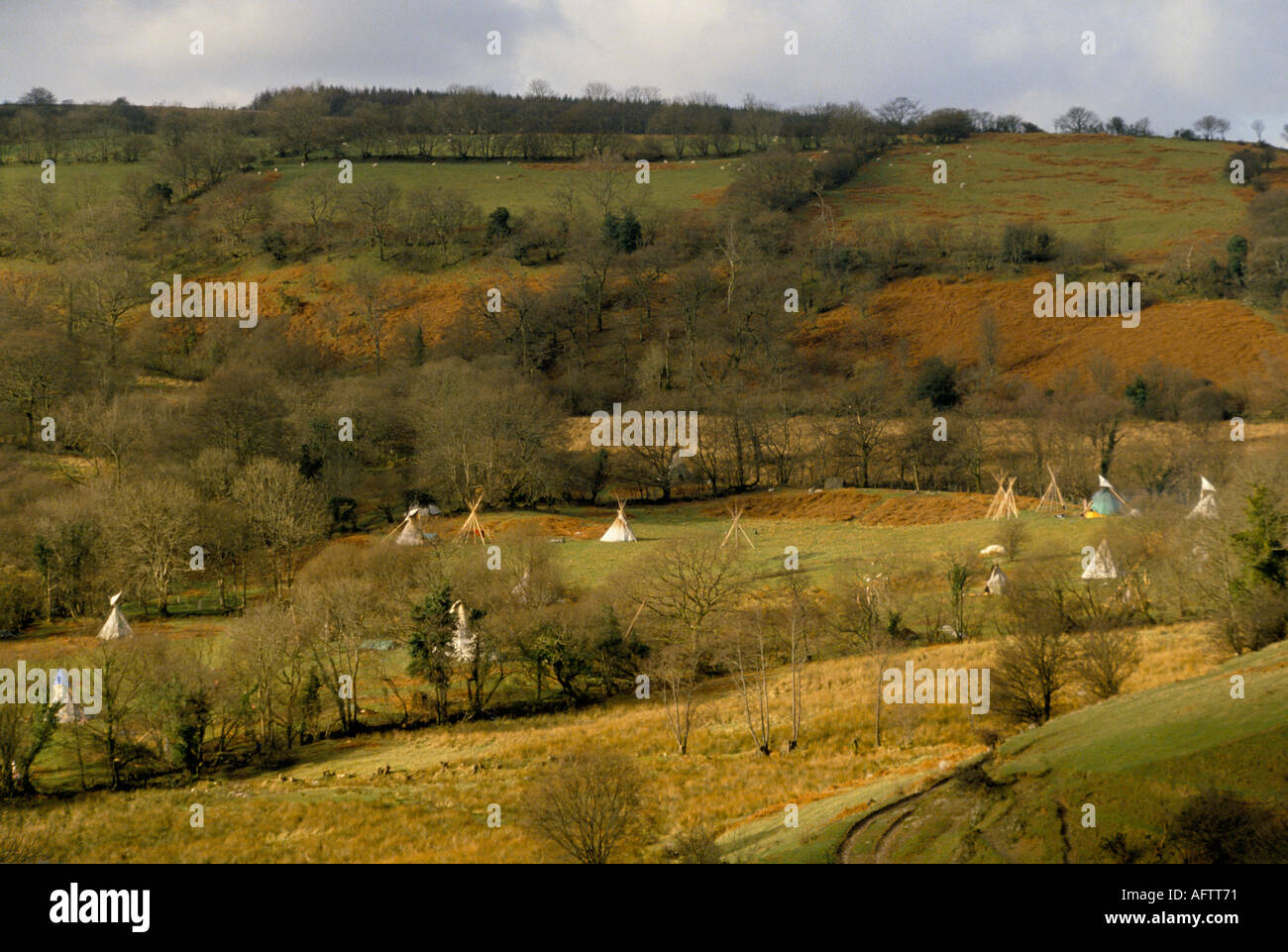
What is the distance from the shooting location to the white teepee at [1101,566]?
41.8 metres

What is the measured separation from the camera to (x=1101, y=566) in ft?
138

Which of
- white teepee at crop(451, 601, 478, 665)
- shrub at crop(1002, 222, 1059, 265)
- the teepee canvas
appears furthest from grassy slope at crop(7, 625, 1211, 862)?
shrub at crop(1002, 222, 1059, 265)

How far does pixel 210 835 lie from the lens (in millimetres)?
26438

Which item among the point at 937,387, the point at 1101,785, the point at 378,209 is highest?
the point at 378,209

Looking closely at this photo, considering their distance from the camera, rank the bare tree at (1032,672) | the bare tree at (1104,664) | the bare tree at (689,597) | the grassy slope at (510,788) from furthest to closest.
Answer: the bare tree at (689,597)
the bare tree at (1032,672)
the bare tree at (1104,664)
the grassy slope at (510,788)

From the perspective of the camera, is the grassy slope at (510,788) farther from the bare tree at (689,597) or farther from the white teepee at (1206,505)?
the white teepee at (1206,505)

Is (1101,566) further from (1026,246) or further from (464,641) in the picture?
(1026,246)

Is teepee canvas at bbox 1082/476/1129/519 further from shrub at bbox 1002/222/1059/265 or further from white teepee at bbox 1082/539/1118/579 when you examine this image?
shrub at bbox 1002/222/1059/265

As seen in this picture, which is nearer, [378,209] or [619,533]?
[619,533]

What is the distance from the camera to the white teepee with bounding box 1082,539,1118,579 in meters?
41.8

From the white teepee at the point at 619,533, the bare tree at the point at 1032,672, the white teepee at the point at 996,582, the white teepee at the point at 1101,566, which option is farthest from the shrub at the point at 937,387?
the bare tree at the point at 1032,672

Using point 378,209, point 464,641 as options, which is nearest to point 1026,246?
point 378,209

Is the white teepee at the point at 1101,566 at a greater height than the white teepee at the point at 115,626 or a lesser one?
greater
